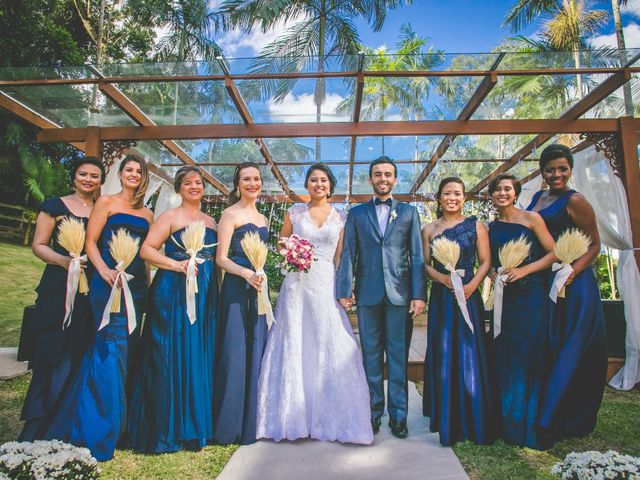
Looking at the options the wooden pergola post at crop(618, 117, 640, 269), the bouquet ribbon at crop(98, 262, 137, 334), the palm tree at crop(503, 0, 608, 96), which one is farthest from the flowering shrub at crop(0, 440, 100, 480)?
the palm tree at crop(503, 0, 608, 96)

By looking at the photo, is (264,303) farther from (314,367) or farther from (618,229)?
(618,229)

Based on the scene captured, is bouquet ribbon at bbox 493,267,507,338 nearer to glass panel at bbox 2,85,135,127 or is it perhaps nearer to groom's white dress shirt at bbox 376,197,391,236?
groom's white dress shirt at bbox 376,197,391,236

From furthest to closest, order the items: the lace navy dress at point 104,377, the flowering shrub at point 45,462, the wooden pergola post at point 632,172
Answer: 1. the wooden pergola post at point 632,172
2. the lace navy dress at point 104,377
3. the flowering shrub at point 45,462

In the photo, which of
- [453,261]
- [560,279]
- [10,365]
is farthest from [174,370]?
[10,365]

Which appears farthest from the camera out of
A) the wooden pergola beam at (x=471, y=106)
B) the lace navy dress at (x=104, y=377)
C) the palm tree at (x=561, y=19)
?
the palm tree at (x=561, y=19)

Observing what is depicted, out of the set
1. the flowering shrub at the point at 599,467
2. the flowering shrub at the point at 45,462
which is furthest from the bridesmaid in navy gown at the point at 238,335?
the flowering shrub at the point at 599,467

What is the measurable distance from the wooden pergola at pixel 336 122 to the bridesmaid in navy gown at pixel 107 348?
8.71ft

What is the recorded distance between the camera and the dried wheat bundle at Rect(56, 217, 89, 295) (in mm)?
2893

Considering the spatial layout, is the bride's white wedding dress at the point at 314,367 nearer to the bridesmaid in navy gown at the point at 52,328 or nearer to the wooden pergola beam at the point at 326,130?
the bridesmaid in navy gown at the point at 52,328

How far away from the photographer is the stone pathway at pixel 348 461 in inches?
95.7

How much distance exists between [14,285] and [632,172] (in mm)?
14558

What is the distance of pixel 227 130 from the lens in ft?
20.6

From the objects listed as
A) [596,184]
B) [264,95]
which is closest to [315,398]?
[264,95]

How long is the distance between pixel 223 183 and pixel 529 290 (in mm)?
9028
